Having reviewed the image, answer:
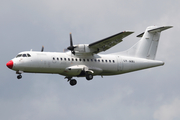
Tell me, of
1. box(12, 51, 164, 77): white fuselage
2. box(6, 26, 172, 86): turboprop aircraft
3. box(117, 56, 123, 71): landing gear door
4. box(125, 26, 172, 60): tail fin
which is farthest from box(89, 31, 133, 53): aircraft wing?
box(125, 26, 172, 60): tail fin

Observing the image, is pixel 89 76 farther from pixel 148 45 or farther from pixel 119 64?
pixel 148 45

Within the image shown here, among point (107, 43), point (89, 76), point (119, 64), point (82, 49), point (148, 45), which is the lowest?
point (89, 76)

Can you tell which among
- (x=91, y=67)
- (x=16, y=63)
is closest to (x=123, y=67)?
(x=91, y=67)

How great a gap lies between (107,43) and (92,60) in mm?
1907

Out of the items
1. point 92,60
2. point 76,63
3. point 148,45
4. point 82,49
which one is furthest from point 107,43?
point 148,45

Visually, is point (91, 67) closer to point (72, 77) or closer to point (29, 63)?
point (72, 77)

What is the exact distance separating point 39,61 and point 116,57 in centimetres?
679

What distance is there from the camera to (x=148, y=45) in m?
31.2

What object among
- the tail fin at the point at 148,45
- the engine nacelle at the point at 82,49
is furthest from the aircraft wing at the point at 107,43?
the tail fin at the point at 148,45

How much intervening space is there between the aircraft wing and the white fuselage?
847 mm

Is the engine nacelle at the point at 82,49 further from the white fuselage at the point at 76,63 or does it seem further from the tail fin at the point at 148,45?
the tail fin at the point at 148,45

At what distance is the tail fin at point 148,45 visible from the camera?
3095 centimetres

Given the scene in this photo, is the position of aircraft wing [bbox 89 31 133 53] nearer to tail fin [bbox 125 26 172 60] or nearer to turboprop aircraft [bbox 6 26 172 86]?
turboprop aircraft [bbox 6 26 172 86]

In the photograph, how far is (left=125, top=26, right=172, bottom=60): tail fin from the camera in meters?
31.0
